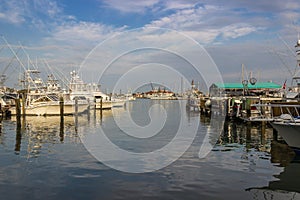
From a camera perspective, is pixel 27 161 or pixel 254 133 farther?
pixel 254 133

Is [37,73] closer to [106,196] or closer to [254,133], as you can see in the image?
[254,133]

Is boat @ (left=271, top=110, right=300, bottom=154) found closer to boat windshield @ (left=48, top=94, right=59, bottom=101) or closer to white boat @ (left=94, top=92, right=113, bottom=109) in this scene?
boat windshield @ (left=48, top=94, right=59, bottom=101)

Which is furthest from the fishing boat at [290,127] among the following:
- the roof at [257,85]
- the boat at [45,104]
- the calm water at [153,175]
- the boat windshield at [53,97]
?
the roof at [257,85]

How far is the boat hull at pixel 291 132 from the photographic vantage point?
20.1m

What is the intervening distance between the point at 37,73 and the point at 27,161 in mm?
51424

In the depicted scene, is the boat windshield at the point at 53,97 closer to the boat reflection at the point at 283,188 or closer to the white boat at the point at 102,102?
the white boat at the point at 102,102

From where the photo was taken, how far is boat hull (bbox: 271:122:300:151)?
20.1 metres

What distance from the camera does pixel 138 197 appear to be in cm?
1319

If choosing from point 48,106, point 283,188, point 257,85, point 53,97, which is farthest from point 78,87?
point 283,188

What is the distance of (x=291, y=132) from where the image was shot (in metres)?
20.8

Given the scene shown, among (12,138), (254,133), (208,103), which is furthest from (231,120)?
(12,138)

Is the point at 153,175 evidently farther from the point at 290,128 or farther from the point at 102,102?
the point at 102,102

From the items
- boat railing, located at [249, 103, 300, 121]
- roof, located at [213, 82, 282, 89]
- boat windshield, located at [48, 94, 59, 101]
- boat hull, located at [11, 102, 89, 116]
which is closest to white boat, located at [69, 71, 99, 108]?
boat windshield, located at [48, 94, 59, 101]

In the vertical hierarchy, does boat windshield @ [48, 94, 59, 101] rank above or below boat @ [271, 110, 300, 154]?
above
